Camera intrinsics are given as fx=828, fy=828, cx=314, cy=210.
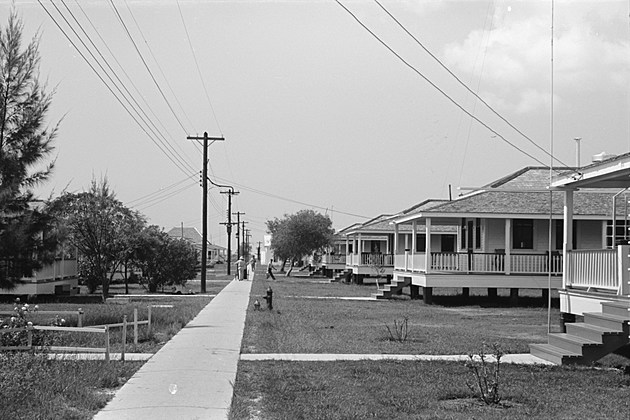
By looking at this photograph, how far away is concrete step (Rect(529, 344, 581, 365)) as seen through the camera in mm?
14348

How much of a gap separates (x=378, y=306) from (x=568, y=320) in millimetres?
13251

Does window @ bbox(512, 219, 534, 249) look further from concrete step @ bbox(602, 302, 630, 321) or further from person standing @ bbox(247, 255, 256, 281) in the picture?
person standing @ bbox(247, 255, 256, 281)

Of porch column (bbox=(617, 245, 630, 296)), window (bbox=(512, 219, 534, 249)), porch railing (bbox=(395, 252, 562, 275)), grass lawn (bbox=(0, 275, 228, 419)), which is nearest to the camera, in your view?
grass lawn (bbox=(0, 275, 228, 419))

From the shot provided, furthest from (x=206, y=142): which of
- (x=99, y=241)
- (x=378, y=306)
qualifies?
(x=378, y=306)

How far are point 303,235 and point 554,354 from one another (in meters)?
59.0

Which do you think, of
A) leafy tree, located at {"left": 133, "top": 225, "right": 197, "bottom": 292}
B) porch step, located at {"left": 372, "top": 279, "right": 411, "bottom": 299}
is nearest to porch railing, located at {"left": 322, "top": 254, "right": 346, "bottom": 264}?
leafy tree, located at {"left": 133, "top": 225, "right": 197, "bottom": 292}

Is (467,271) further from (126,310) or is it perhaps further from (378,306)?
(126,310)

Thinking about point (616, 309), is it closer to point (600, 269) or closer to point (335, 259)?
point (600, 269)

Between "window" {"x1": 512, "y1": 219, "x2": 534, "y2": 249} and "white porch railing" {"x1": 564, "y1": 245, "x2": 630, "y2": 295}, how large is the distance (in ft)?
47.9

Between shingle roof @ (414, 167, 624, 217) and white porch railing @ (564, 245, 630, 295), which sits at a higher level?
shingle roof @ (414, 167, 624, 217)

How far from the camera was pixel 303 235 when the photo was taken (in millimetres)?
73625

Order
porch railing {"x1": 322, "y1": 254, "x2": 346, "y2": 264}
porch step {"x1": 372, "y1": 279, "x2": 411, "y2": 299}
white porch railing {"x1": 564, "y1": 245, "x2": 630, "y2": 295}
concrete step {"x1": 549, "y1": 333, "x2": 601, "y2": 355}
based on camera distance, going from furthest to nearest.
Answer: porch railing {"x1": 322, "y1": 254, "x2": 346, "y2": 264}
porch step {"x1": 372, "y1": 279, "x2": 411, "y2": 299}
white porch railing {"x1": 564, "y1": 245, "x2": 630, "y2": 295}
concrete step {"x1": 549, "y1": 333, "x2": 601, "y2": 355}

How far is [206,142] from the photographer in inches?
1780

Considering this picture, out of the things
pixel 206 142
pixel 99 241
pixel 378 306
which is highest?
pixel 206 142
